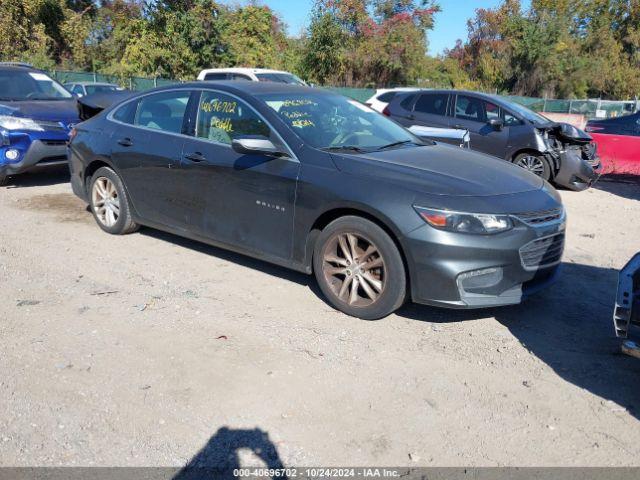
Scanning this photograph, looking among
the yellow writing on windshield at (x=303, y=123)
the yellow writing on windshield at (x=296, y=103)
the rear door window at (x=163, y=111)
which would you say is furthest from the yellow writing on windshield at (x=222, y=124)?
the yellow writing on windshield at (x=303, y=123)

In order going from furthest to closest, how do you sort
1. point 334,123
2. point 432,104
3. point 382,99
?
point 382,99 < point 432,104 < point 334,123

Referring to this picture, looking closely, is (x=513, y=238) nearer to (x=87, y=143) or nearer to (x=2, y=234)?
(x=87, y=143)

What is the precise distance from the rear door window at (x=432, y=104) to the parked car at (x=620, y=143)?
3119 millimetres

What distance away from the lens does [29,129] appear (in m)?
8.38

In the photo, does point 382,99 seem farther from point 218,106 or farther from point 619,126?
point 218,106

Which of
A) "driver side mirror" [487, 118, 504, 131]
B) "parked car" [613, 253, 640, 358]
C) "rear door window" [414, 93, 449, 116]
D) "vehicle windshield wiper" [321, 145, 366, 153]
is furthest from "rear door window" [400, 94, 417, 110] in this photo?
"parked car" [613, 253, 640, 358]

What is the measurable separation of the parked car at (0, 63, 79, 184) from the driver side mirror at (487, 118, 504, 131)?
6559 mm

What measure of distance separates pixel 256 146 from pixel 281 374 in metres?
1.83

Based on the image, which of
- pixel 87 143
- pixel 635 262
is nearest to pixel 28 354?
pixel 87 143

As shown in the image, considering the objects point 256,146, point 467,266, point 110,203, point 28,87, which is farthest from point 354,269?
point 28,87

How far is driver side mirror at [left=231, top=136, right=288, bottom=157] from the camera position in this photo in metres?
4.63

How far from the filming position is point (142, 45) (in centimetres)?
2641

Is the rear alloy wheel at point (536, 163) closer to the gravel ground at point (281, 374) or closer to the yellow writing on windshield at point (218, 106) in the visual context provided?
the gravel ground at point (281, 374)

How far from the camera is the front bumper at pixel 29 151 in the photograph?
8312 mm
